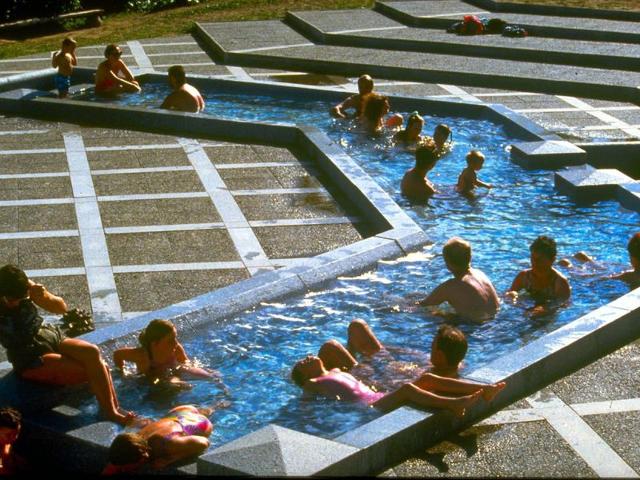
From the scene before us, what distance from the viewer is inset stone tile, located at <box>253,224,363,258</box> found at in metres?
12.2

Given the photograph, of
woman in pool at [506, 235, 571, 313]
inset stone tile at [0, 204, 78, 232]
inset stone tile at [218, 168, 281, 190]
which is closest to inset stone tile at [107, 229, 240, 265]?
inset stone tile at [0, 204, 78, 232]

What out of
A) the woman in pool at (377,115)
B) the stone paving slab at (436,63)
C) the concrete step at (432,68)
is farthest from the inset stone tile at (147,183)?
the stone paving slab at (436,63)

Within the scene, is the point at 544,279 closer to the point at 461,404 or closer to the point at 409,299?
the point at 409,299

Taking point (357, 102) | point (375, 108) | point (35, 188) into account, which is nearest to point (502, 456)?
point (35, 188)

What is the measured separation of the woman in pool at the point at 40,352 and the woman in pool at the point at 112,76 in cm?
1161

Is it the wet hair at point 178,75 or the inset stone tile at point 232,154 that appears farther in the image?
the wet hair at point 178,75

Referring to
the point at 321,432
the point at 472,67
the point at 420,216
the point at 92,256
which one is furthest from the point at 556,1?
the point at 321,432

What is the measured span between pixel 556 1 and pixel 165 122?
1455cm

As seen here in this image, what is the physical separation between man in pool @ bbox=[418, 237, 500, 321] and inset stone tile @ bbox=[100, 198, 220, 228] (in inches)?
131

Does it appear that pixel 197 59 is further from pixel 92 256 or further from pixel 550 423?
pixel 550 423

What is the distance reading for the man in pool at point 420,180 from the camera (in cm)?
1425

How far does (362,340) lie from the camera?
998cm

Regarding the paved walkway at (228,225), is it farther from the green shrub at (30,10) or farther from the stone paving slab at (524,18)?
the green shrub at (30,10)

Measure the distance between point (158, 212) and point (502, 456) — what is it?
264 inches
